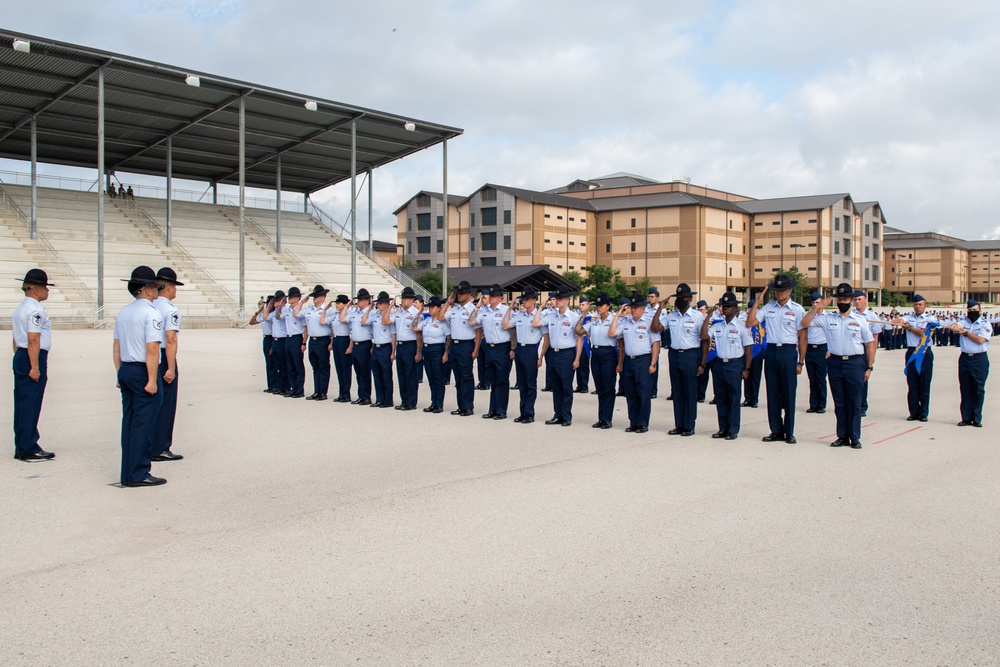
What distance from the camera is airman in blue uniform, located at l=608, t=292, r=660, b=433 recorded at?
998 centimetres

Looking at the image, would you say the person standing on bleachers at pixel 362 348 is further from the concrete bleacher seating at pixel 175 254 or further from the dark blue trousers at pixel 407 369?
the concrete bleacher seating at pixel 175 254

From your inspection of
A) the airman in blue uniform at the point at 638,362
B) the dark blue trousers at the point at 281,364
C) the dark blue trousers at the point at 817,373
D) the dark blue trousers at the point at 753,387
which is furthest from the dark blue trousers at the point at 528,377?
the dark blue trousers at the point at 281,364

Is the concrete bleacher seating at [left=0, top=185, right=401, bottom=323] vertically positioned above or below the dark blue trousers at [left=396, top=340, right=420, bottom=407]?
above

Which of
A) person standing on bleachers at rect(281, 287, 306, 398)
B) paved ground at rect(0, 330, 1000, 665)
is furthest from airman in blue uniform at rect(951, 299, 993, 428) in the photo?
person standing on bleachers at rect(281, 287, 306, 398)

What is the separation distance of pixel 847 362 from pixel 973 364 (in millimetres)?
2723

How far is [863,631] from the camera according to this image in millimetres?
4000

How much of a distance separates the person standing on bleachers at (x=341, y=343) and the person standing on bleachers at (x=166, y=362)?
4812 mm

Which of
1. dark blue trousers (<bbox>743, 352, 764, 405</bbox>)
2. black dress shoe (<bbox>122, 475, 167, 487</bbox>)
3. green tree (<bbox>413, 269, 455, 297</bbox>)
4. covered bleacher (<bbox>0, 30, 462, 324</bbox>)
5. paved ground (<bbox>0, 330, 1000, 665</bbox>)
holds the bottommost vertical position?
paved ground (<bbox>0, 330, 1000, 665</bbox>)

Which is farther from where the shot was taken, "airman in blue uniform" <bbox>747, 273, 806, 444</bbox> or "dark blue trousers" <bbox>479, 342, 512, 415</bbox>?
"dark blue trousers" <bbox>479, 342, 512, 415</bbox>

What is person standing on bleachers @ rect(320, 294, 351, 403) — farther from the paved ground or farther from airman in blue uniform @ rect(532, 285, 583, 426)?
airman in blue uniform @ rect(532, 285, 583, 426)

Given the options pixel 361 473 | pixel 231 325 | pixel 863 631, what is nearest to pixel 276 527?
pixel 361 473

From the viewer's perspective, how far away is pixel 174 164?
46.2 m

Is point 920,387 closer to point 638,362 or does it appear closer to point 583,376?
point 638,362

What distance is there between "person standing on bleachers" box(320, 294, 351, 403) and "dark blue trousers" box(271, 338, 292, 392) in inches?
41.3
